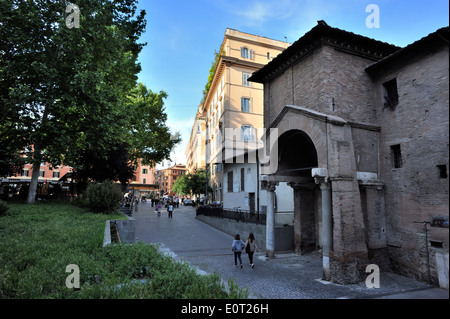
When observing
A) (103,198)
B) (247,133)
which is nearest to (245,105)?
(247,133)

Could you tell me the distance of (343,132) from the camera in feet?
30.6

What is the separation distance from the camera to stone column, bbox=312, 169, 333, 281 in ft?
28.8

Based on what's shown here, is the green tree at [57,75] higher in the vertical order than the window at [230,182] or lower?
higher

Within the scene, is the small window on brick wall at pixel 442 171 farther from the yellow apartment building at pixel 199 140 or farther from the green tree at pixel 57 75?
the yellow apartment building at pixel 199 140

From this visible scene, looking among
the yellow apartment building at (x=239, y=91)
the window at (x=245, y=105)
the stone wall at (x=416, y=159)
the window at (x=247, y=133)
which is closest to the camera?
the stone wall at (x=416, y=159)

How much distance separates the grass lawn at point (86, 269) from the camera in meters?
4.47

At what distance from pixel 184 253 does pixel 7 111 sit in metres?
12.2

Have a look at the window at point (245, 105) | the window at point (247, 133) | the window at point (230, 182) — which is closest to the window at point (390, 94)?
the window at point (230, 182)

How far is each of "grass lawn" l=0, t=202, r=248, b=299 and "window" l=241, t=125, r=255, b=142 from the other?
19.9 metres

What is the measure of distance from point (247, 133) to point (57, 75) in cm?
1836

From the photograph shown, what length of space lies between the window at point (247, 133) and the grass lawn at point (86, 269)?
19.9 meters

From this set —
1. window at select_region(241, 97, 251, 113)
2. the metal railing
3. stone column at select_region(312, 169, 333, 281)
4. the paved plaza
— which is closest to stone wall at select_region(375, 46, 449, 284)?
the paved plaza

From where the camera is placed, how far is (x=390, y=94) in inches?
397
